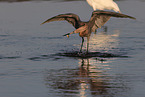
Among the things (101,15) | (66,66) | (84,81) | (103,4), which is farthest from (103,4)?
(84,81)

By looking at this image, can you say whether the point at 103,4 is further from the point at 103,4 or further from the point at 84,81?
the point at 84,81

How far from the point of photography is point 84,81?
30.7 feet

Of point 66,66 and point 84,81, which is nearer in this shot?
point 84,81

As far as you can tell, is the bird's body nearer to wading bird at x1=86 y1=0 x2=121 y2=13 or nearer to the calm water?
wading bird at x1=86 y1=0 x2=121 y2=13

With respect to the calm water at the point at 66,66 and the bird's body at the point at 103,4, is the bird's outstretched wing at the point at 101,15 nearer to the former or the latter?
the calm water at the point at 66,66

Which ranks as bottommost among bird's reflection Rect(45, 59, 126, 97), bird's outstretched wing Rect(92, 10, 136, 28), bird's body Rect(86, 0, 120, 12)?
bird's reflection Rect(45, 59, 126, 97)

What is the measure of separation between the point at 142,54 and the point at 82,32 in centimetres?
202

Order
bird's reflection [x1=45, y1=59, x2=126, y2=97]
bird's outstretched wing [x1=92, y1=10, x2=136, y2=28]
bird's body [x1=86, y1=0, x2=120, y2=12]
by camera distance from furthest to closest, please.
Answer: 1. bird's body [x1=86, y1=0, x2=120, y2=12]
2. bird's outstretched wing [x1=92, y1=10, x2=136, y2=28]
3. bird's reflection [x1=45, y1=59, x2=126, y2=97]

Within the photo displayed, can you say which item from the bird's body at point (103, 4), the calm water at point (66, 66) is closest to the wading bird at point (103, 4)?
the bird's body at point (103, 4)

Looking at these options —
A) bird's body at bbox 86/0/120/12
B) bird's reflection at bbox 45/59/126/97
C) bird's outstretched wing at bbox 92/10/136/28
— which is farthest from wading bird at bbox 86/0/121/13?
bird's reflection at bbox 45/59/126/97

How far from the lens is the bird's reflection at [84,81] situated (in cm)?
836

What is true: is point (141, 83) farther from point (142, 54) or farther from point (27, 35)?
point (27, 35)

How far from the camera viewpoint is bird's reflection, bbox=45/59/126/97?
8.36 m

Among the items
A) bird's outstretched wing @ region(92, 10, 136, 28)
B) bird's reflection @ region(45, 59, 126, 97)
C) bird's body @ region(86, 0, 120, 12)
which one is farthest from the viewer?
bird's body @ region(86, 0, 120, 12)
